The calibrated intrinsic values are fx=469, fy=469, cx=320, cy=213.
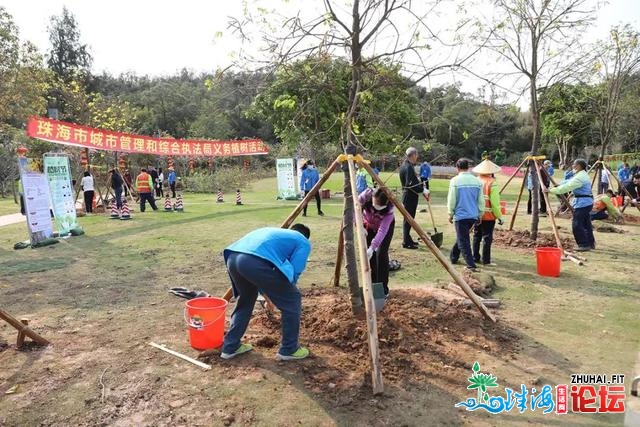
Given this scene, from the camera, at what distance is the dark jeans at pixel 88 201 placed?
639 inches

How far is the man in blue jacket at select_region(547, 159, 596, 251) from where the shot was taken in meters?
8.68

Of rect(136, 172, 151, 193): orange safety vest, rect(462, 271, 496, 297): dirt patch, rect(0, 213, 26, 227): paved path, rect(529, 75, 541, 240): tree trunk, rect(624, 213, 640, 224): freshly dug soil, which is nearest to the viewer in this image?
rect(462, 271, 496, 297): dirt patch

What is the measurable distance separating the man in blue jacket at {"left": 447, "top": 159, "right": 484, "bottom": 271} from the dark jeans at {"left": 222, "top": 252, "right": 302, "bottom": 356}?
162 inches

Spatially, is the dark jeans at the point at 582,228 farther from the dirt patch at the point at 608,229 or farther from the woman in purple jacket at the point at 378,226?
the woman in purple jacket at the point at 378,226

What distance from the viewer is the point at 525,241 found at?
967cm

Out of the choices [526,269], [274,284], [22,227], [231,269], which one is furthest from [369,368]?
[22,227]

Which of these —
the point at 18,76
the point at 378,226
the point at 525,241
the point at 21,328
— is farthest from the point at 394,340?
the point at 18,76

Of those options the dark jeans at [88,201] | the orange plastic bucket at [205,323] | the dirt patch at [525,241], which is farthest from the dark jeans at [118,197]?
the orange plastic bucket at [205,323]

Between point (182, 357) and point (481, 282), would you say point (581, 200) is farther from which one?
point (182, 357)

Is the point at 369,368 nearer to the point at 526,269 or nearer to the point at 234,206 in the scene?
the point at 526,269

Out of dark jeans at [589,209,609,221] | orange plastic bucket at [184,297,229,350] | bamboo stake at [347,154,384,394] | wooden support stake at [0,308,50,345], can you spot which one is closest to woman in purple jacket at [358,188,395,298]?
bamboo stake at [347,154,384,394]

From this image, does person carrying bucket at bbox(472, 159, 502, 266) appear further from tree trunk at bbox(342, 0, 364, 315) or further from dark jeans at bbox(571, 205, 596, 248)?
tree trunk at bbox(342, 0, 364, 315)

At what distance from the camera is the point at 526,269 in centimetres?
774

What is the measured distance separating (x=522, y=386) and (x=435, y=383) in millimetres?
728
